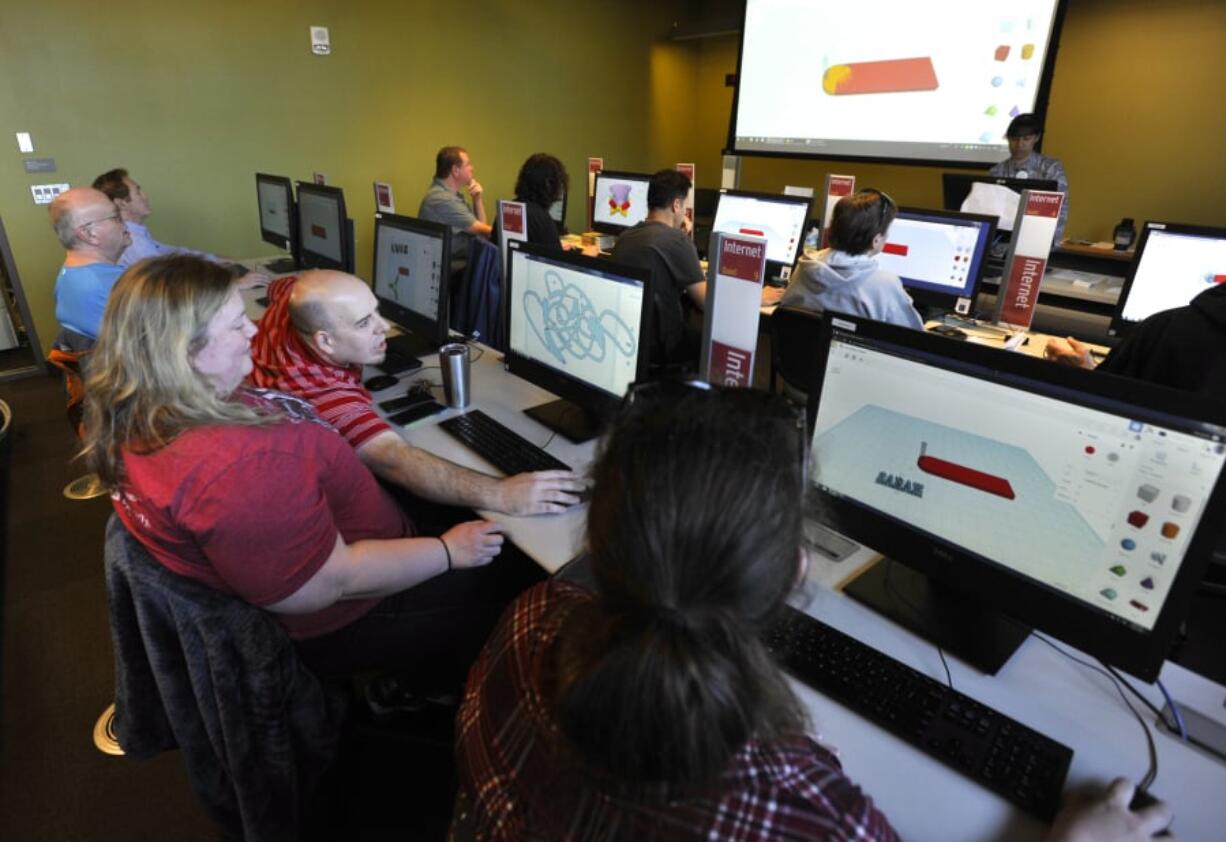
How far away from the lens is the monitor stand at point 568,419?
162 cm

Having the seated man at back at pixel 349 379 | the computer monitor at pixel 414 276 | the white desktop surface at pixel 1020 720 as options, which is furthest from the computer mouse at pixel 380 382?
the white desktop surface at pixel 1020 720

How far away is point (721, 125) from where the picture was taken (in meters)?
6.99

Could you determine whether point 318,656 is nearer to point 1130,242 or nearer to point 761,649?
point 761,649

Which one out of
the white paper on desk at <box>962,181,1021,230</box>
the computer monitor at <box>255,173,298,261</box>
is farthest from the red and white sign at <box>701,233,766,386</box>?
the computer monitor at <box>255,173,298,261</box>

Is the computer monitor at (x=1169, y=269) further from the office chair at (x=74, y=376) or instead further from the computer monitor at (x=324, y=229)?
the office chair at (x=74, y=376)

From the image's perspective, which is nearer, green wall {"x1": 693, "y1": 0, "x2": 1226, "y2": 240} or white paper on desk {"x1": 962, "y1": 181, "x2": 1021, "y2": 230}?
white paper on desk {"x1": 962, "y1": 181, "x2": 1021, "y2": 230}

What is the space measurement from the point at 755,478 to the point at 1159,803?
0.62m

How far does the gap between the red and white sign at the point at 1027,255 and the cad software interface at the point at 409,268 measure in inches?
84.0

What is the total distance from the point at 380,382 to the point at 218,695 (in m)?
1.12

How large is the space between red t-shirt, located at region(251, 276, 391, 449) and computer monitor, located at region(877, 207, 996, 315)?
2129 millimetres

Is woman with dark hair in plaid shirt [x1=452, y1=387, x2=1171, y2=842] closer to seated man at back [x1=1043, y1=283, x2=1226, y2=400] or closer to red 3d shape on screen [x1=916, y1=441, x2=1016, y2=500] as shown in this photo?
red 3d shape on screen [x1=916, y1=441, x2=1016, y2=500]

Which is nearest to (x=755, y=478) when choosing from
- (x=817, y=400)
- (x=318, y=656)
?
(x=817, y=400)

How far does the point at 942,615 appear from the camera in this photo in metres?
1.03

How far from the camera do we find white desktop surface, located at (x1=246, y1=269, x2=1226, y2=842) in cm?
74
